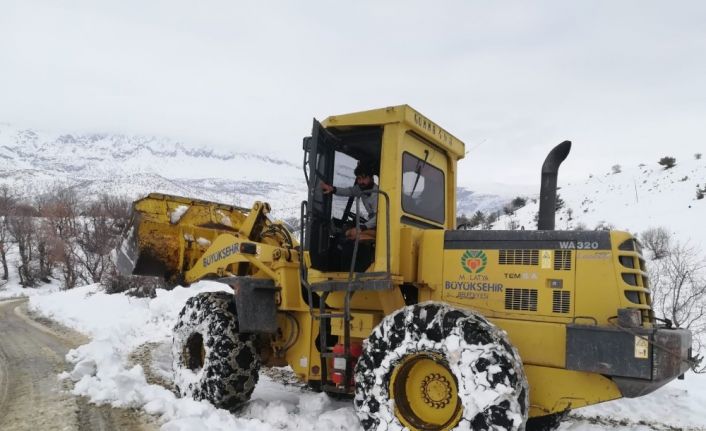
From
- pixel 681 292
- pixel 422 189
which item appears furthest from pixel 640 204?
pixel 422 189

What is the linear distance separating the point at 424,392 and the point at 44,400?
429cm

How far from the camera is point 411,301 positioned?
5383 millimetres

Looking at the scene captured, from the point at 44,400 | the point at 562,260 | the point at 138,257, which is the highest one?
the point at 562,260

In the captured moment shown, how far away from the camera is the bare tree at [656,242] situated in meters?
16.5

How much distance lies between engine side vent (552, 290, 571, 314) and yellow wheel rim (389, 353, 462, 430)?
100 centimetres

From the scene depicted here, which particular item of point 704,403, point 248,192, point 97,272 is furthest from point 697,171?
point 248,192

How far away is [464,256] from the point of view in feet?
16.1

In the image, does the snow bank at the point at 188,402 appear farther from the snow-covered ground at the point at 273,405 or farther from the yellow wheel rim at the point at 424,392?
the yellow wheel rim at the point at 424,392

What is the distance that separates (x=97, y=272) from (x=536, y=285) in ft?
120

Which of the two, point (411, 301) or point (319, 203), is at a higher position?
point (319, 203)

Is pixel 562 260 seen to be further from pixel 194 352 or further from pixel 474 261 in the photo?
pixel 194 352

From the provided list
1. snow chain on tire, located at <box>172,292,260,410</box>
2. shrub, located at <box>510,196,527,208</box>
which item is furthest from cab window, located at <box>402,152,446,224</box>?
shrub, located at <box>510,196,527,208</box>

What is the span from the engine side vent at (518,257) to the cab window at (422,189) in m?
1.09

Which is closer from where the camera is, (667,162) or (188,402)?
(188,402)
